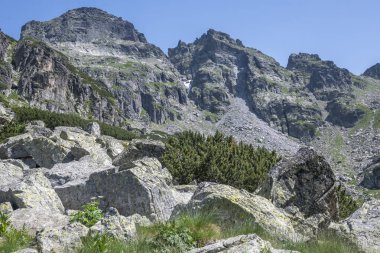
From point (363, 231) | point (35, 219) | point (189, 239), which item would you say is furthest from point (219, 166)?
point (189, 239)

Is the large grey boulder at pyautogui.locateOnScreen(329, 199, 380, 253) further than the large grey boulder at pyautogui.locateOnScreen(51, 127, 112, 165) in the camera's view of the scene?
No

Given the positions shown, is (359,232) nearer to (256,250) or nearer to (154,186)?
(256,250)

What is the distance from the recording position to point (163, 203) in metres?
11.9

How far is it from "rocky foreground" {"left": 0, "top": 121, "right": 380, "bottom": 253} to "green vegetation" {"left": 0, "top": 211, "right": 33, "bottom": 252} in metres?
0.26

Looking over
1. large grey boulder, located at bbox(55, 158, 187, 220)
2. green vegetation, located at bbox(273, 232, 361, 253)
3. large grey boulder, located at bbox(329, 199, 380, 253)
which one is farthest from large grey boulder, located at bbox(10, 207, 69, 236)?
large grey boulder, located at bbox(329, 199, 380, 253)

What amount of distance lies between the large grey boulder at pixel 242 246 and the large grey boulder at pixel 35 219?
13.2ft

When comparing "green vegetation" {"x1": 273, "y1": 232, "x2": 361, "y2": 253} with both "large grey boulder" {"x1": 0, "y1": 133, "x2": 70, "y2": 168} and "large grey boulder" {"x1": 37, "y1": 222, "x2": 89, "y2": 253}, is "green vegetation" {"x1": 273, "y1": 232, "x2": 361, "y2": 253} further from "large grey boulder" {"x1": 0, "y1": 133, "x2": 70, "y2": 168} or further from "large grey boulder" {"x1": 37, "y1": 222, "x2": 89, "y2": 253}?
"large grey boulder" {"x1": 0, "y1": 133, "x2": 70, "y2": 168}

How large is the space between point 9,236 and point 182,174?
1477 cm

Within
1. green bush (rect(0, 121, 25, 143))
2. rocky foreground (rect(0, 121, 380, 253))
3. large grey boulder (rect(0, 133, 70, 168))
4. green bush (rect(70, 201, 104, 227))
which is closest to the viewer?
rocky foreground (rect(0, 121, 380, 253))

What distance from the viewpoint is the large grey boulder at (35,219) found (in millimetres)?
8945

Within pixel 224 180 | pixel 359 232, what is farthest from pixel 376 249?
pixel 224 180

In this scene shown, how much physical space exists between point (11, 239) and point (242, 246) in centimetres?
400

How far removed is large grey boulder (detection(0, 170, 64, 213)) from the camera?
1108 centimetres

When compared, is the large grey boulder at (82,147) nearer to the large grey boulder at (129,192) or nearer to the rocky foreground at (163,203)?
the rocky foreground at (163,203)
